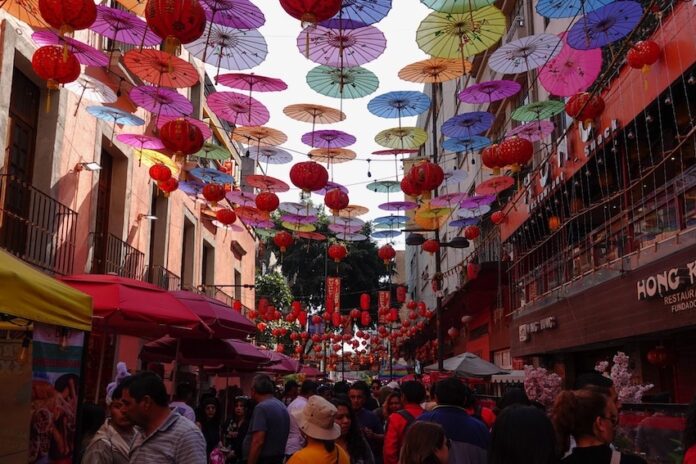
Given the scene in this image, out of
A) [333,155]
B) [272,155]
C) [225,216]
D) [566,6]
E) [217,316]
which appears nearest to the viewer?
[217,316]

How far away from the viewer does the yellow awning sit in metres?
4.14

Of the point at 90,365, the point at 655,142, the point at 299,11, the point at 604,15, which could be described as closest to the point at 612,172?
the point at 655,142

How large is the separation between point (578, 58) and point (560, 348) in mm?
6409

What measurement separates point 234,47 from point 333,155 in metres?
4.47

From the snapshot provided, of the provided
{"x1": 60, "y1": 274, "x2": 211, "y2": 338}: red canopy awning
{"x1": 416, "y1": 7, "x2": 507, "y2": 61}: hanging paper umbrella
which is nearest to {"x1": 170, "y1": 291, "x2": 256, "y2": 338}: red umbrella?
{"x1": 60, "y1": 274, "x2": 211, "y2": 338}: red canopy awning

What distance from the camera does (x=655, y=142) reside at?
1205 cm

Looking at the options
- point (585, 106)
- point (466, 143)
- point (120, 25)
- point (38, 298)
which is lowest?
point (38, 298)

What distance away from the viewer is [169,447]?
3824 millimetres

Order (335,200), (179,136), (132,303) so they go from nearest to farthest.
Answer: (132,303) → (179,136) → (335,200)

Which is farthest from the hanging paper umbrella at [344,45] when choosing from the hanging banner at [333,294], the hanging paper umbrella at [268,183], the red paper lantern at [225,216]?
the hanging banner at [333,294]

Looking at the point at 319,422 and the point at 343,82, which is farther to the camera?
the point at 343,82

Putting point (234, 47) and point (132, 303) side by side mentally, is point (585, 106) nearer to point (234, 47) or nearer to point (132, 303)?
point (234, 47)

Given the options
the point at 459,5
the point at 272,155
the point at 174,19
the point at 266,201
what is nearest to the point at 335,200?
the point at 266,201

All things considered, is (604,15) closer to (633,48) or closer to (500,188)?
(633,48)
